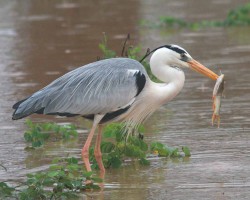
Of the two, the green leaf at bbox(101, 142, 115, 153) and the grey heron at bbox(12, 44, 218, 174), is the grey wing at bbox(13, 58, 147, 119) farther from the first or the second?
the green leaf at bbox(101, 142, 115, 153)

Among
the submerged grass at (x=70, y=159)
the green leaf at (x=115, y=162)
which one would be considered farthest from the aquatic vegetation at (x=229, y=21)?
the green leaf at (x=115, y=162)

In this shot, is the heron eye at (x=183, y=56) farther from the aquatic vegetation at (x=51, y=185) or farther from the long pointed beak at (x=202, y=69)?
the aquatic vegetation at (x=51, y=185)

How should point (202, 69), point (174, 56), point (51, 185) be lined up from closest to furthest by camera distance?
point (51, 185), point (174, 56), point (202, 69)

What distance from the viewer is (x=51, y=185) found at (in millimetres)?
8203

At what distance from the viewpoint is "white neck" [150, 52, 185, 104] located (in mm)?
8867

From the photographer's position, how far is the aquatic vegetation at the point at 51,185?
25.3 feet

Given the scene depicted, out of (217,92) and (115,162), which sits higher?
(217,92)

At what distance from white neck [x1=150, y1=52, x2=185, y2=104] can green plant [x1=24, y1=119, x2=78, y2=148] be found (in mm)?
1767

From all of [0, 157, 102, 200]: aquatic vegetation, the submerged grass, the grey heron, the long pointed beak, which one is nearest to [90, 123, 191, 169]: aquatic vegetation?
the submerged grass

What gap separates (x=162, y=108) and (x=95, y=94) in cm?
317

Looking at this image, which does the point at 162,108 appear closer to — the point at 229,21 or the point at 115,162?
the point at 115,162

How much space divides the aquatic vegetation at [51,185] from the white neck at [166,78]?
123cm

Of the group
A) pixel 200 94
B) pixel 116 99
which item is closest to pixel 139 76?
pixel 116 99

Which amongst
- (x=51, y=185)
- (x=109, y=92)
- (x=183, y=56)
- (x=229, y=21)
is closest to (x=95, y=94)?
(x=109, y=92)
